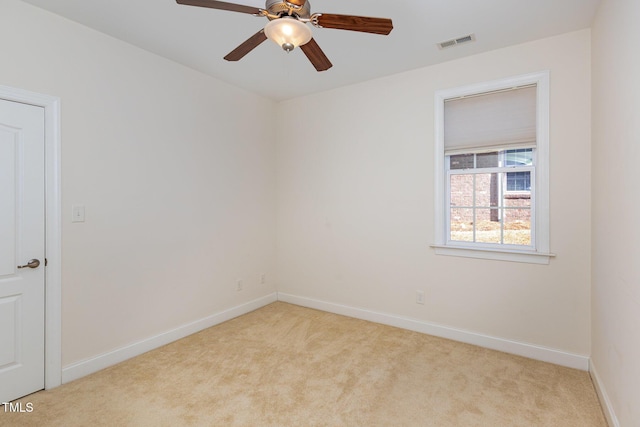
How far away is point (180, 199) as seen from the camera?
330 cm

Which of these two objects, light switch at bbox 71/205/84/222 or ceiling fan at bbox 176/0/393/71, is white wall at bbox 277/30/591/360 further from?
light switch at bbox 71/205/84/222

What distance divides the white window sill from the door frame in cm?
327

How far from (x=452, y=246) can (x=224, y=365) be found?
2.39 meters

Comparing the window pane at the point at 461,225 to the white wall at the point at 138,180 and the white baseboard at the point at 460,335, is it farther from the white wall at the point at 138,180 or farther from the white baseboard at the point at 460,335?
the white wall at the point at 138,180

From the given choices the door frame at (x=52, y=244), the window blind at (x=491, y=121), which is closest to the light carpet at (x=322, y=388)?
the door frame at (x=52, y=244)

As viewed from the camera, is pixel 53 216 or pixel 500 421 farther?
pixel 53 216

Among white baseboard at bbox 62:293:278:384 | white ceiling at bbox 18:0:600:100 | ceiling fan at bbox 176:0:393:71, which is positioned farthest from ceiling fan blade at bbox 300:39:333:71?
white baseboard at bbox 62:293:278:384

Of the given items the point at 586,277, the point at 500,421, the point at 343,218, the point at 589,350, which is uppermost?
the point at 343,218

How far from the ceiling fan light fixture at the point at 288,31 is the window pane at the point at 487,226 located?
7.94ft

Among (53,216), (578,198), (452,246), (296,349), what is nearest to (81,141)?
(53,216)

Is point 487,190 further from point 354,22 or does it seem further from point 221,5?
point 221,5

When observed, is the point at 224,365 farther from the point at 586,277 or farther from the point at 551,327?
the point at 586,277

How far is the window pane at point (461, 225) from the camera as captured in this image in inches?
128

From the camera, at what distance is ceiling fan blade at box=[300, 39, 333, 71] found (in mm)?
1860
